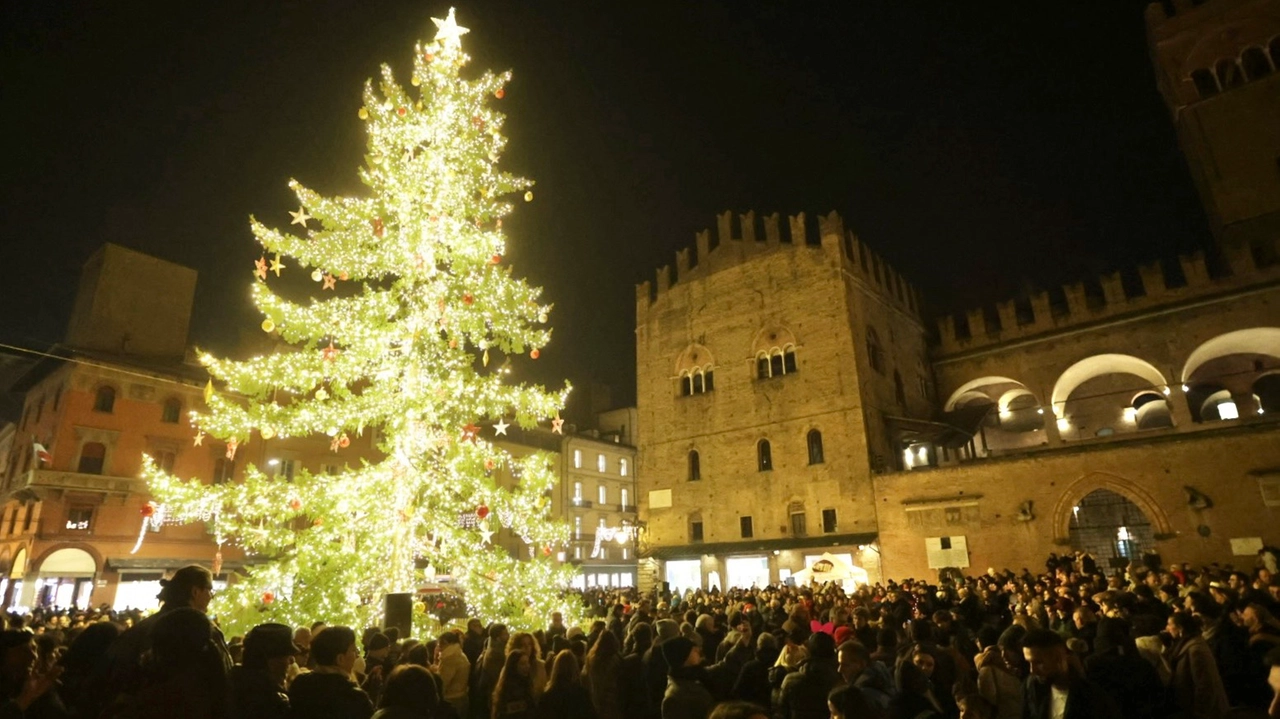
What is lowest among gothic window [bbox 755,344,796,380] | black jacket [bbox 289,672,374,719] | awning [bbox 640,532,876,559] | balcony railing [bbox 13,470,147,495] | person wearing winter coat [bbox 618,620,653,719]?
person wearing winter coat [bbox 618,620,653,719]

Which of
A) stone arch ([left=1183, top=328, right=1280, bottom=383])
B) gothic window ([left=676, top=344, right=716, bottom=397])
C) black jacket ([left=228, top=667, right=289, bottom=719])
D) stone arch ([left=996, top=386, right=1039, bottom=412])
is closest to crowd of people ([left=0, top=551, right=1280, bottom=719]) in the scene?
black jacket ([left=228, top=667, right=289, bottom=719])

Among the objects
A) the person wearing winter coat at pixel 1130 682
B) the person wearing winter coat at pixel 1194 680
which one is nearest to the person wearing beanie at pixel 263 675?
the person wearing winter coat at pixel 1130 682

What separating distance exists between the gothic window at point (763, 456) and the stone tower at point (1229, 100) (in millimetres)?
18037

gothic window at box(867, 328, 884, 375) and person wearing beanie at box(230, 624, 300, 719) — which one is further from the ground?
gothic window at box(867, 328, 884, 375)

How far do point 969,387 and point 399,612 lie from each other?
27.3 meters

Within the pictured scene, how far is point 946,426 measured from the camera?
1004 inches

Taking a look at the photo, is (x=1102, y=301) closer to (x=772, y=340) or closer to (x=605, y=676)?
(x=772, y=340)

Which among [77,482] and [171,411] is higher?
[171,411]

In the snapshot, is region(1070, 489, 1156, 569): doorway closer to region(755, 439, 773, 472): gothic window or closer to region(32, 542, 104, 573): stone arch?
region(755, 439, 773, 472): gothic window

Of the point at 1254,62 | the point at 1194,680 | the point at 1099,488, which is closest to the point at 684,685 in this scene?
the point at 1194,680

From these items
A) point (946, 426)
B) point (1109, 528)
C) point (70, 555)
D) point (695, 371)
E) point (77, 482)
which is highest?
point (695, 371)

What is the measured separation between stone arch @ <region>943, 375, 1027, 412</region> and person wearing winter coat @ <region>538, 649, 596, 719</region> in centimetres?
2726

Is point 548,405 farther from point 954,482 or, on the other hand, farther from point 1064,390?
point 1064,390

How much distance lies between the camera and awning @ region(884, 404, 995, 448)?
83.7ft
